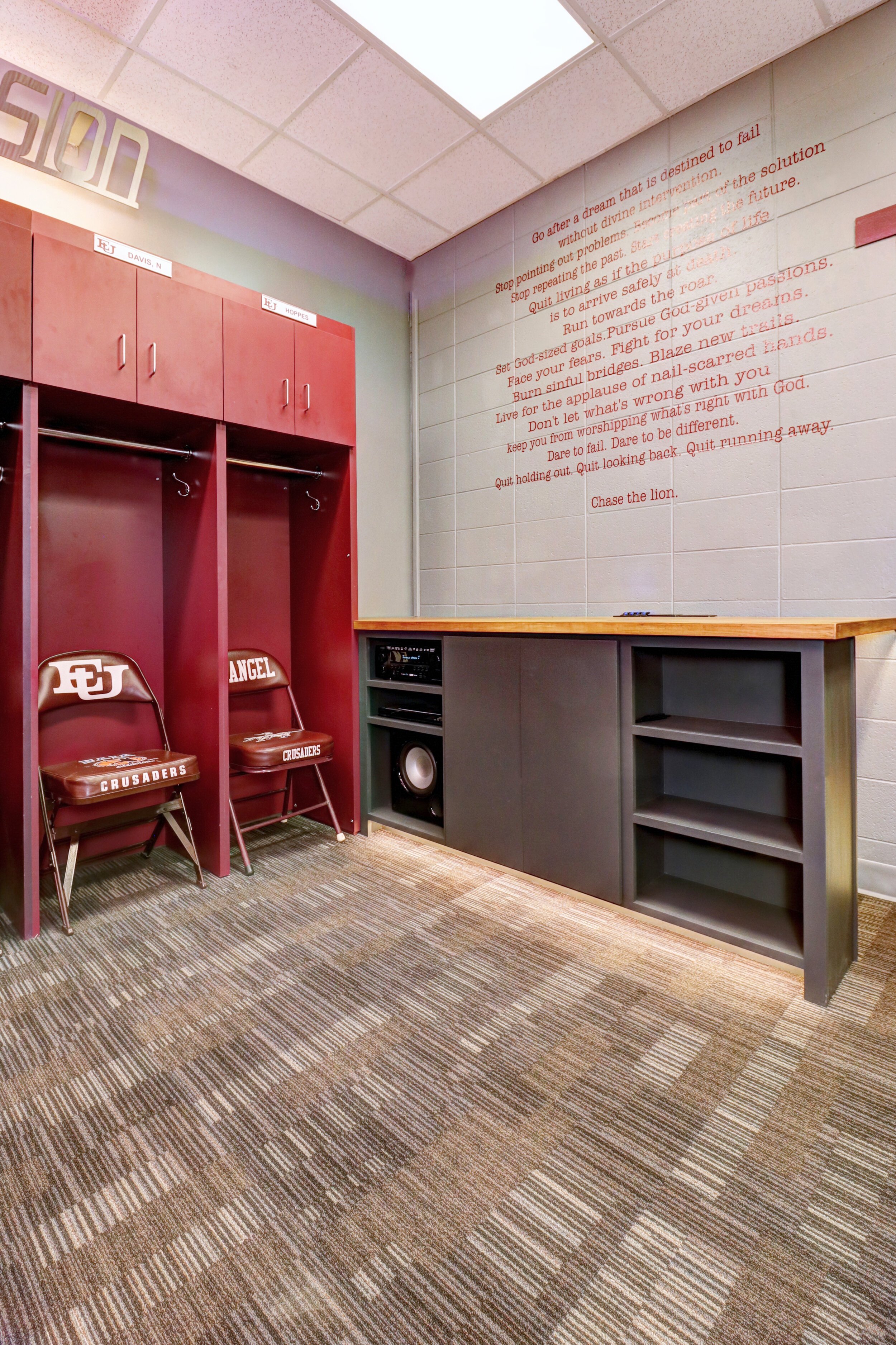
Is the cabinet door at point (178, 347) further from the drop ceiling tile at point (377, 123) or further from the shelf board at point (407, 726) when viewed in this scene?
the shelf board at point (407, 726)

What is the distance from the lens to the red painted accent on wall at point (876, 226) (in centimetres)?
242

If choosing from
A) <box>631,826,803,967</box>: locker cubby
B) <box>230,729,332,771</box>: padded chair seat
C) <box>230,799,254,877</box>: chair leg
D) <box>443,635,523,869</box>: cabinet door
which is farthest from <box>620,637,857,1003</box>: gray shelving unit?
<box>230,799,254,877</box>: chair leg

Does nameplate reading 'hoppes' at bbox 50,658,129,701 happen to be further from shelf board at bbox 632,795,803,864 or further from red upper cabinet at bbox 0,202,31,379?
shelf board at bbox 632,795,803,864

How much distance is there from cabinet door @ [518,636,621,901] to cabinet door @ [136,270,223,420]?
1.73 m

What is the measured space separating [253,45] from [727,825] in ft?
11.4

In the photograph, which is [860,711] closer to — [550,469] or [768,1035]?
[768,1035]

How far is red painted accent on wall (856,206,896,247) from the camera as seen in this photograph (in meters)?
2.42

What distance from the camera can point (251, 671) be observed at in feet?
11.1

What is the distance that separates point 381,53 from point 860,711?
327 cm

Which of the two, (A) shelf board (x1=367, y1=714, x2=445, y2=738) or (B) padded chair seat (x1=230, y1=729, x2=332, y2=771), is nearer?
(B) padded chair seat (x1=230, y1=729, x2=332, y2=771)

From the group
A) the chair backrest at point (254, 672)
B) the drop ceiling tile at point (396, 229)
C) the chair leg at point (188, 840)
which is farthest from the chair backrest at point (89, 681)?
the drop ceiling tile at point (396, 229)

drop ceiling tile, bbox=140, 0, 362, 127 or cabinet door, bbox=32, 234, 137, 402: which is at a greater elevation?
drop ceiling tile, bbox=140, 0, 362, 127

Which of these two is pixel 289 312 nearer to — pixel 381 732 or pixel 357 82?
pixel 357 82

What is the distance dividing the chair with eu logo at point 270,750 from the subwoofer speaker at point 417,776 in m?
0.33
